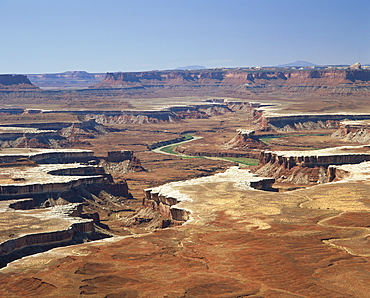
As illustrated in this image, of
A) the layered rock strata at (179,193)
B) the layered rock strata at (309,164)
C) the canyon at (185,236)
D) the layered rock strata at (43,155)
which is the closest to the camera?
A: the canyon at (185,236)

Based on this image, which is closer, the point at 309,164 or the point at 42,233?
the point at 42,233

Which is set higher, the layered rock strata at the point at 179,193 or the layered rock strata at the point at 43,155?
the layered rock strata at the point at 179,193

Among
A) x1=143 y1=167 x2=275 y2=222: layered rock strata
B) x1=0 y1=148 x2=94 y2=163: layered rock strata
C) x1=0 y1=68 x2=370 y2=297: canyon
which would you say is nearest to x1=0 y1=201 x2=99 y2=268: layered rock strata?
x1=0 y1=68 x2=370 y2=297: canyon

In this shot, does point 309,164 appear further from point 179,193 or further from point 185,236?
point 185,236

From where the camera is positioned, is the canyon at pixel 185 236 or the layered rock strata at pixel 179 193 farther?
the layered rock strata at pixel 179 193

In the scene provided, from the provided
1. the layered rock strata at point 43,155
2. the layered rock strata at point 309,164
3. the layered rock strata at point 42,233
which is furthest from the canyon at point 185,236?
the layered rock strata at point 43,155

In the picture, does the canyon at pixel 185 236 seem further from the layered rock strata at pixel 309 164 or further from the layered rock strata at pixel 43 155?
the layered rock strata at pixel 43 155

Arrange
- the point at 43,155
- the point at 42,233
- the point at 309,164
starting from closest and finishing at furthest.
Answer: the point at 42,233 < the point at 309,164 < the point at 43,155

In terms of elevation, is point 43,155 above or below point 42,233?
below

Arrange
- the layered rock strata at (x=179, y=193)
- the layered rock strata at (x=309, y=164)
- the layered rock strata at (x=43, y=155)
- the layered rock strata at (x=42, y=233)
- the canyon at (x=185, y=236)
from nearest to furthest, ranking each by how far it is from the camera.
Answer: the canyon at (x=185, y=236) → the layered rock strata at (x=42, y=233) → the layered rock strata at (x=179, y=193) → the layered rock strata at (x=309, y=164) → the layered rock strata at (x=43, y=155)

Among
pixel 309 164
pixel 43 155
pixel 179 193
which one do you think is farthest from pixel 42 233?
pixel 43 155

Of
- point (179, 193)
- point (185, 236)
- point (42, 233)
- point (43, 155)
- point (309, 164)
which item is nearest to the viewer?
point (185, 236)
